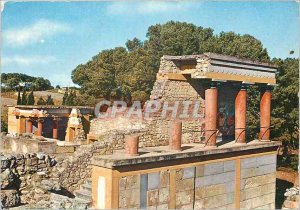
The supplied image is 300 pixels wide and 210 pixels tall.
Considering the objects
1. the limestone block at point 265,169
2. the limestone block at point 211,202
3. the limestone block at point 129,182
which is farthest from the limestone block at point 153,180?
the limestone block at point 265,169

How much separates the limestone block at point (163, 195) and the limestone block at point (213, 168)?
6.94 feet

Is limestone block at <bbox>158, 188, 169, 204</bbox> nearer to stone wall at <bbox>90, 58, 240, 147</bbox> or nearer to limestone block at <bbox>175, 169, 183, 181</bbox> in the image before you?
limestone block at <bbox>175, 169, 183, 181</bbox>

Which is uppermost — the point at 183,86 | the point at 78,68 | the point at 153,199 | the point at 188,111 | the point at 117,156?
the point at 78,68

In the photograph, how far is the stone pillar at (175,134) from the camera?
44.8 feet

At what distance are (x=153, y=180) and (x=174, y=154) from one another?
1158 millimetres

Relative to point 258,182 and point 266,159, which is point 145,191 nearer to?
point 258,182

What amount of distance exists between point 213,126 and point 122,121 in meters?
5.76

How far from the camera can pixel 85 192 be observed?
44.8 feet

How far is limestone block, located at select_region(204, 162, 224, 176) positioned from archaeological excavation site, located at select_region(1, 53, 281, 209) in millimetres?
37

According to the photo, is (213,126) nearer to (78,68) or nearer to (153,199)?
(153,199)

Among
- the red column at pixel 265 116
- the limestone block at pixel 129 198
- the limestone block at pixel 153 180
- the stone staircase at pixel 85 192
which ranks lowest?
the stone staircase at pixel 85 192

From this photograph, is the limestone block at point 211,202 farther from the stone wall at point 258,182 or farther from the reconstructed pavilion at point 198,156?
the stone wall at point 258,182

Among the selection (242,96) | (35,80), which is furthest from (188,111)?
(35,80)

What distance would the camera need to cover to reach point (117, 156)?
12141 millimetres
